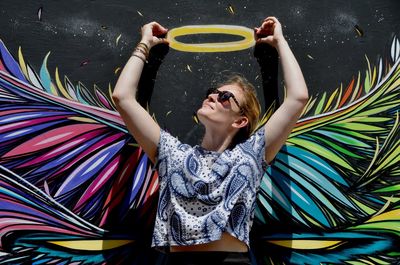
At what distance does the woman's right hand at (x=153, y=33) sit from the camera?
8.47 ft

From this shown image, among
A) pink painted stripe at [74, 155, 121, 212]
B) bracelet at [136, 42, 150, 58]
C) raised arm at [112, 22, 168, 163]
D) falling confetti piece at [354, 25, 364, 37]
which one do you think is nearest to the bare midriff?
raised arm at [112, 22, 168, 163]

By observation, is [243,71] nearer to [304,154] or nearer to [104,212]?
[304,154]

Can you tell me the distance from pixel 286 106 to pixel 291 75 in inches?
6.5

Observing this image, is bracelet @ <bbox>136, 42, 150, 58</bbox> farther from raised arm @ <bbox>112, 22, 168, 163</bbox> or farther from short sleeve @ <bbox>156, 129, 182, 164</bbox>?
short sleeve @ <bbox>156, 129, 182, 164</bbox>

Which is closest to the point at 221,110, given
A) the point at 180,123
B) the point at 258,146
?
the point at 258,146

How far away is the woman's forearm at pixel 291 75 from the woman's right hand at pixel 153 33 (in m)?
0.58

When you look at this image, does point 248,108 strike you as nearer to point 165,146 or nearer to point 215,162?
point 215,162

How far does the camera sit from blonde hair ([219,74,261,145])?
2.41 meters

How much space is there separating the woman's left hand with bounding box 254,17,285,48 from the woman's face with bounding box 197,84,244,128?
0.37 m

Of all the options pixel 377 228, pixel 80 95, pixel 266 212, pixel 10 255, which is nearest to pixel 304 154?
pixel 266 212

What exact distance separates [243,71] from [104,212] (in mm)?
992

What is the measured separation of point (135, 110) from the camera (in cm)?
235

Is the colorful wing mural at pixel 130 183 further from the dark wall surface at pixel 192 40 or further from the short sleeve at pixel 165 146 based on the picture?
the short sleeve at pixel 165 146

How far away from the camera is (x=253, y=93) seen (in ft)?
8.09
